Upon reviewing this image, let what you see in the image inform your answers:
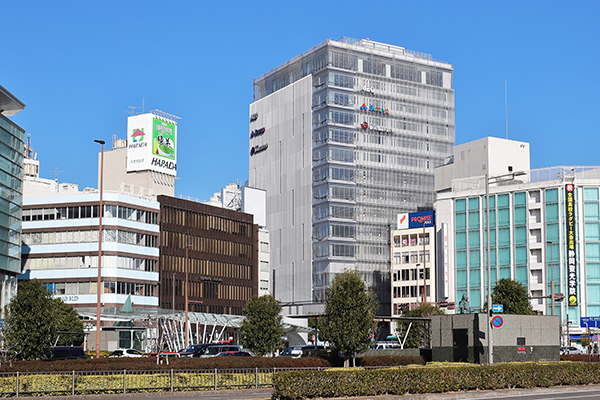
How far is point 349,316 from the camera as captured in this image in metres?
55.7

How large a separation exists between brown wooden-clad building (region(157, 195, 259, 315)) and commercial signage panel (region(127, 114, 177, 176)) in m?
16.5

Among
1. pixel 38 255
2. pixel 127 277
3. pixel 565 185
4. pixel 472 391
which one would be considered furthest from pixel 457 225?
pixel 472 391

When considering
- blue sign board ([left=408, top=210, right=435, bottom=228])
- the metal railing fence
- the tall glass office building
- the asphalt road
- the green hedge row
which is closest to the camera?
the green hedge row

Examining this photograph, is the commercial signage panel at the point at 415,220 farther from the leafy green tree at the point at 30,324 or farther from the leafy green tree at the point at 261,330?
the leafy green tree at the point at 30,324

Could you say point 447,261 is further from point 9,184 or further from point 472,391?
point 472,391

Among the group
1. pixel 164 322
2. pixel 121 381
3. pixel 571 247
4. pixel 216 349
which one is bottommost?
pixel 216 349

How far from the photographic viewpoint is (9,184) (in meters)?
75.2

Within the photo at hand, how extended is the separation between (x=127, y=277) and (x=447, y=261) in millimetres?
53650

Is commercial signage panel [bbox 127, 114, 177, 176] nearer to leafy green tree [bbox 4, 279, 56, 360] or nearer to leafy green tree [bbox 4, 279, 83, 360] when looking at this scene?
leafy green tree [bbox 4, 279, 83, 360]

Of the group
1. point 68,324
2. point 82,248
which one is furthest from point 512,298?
point 82,248

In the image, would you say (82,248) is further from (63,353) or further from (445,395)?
(445,395)

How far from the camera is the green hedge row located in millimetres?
32625

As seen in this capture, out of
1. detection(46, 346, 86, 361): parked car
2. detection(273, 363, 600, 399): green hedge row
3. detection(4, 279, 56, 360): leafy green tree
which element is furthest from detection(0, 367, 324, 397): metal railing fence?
detection(46, 346, 86, 361): parked car

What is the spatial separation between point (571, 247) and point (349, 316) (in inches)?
3019
